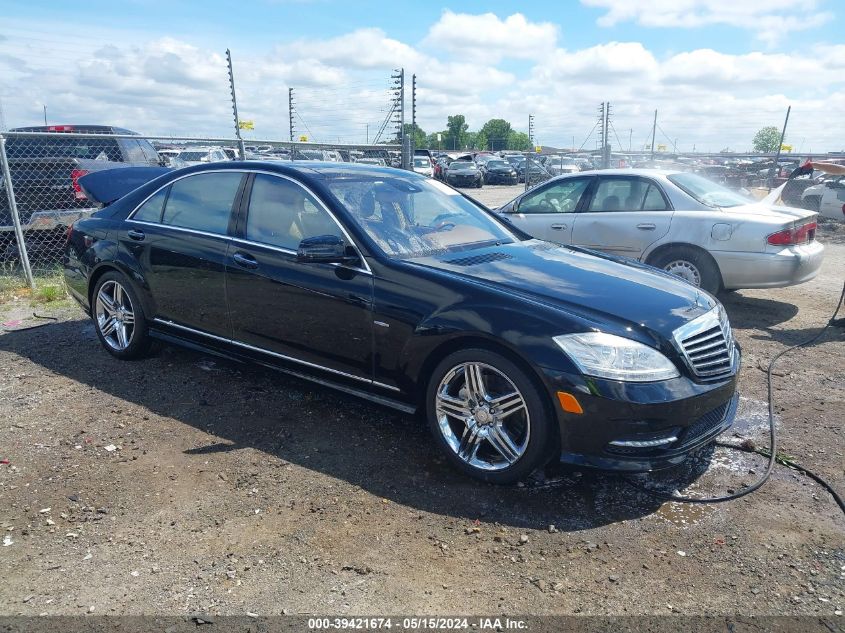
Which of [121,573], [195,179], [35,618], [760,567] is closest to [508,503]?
[760,567]

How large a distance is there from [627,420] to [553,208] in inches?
212

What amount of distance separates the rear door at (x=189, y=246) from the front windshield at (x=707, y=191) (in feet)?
16.8

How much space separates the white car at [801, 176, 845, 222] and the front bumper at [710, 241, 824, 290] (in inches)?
406

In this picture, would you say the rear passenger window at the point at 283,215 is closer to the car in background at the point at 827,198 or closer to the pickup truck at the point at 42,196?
the pickup truck at the point at 42,196

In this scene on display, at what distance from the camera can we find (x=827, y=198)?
16125 millimetres

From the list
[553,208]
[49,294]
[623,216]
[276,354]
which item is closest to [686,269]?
[623,216]

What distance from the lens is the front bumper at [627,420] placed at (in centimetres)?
315

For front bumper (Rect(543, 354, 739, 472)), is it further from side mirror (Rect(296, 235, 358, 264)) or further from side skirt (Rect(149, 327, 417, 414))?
side mirror (Rect(296, 235, 358, 264))

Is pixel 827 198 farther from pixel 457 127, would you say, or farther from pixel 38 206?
pixel 457 127

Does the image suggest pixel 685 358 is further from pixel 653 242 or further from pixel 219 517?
Result: pixel 653 242

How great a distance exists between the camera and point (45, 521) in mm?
3219

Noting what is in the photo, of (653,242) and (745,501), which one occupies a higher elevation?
(653,242)

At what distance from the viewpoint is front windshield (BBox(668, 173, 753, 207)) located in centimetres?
733

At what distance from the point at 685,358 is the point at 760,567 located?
1.01 m
